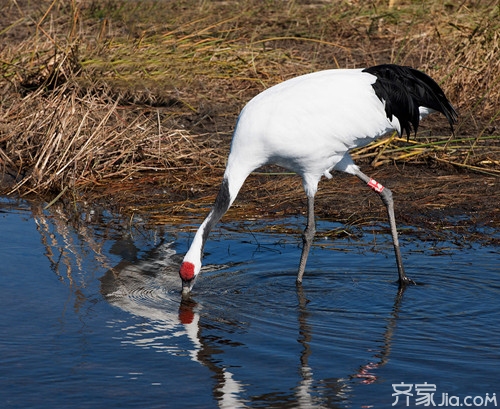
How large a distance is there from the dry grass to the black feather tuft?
1473 mm

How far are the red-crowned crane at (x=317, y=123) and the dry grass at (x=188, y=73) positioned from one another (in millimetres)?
1540

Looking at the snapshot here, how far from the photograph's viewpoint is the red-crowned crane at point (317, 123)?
18.4 ft

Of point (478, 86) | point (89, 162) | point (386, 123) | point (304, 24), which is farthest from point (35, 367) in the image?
point (304, 24)

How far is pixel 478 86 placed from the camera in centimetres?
877

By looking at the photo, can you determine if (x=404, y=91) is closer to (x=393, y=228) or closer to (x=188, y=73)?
(x=393, y=228)

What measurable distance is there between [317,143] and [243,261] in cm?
87

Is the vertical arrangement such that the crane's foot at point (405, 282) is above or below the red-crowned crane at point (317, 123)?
below

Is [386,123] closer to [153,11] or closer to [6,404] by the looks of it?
[6,404]

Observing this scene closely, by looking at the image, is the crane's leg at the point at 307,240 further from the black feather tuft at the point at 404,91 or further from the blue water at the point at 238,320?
the black feather tuft at the point at 404,91

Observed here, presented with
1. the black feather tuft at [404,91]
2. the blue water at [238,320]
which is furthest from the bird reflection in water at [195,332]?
the black feather tuft at [404,91]

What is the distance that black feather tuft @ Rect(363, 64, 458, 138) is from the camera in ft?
19.5

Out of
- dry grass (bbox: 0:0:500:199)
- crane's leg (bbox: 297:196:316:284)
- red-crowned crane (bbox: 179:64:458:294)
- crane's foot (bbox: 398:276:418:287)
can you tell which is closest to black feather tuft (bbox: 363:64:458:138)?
red-crowned crane (bbox: 179:64:458:294)

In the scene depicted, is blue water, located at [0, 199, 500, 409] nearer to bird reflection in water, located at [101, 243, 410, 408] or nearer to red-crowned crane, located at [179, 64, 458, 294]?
bird reflection in water, located at [101, 243, 410, 408]

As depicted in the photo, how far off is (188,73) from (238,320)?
15.4 ft
